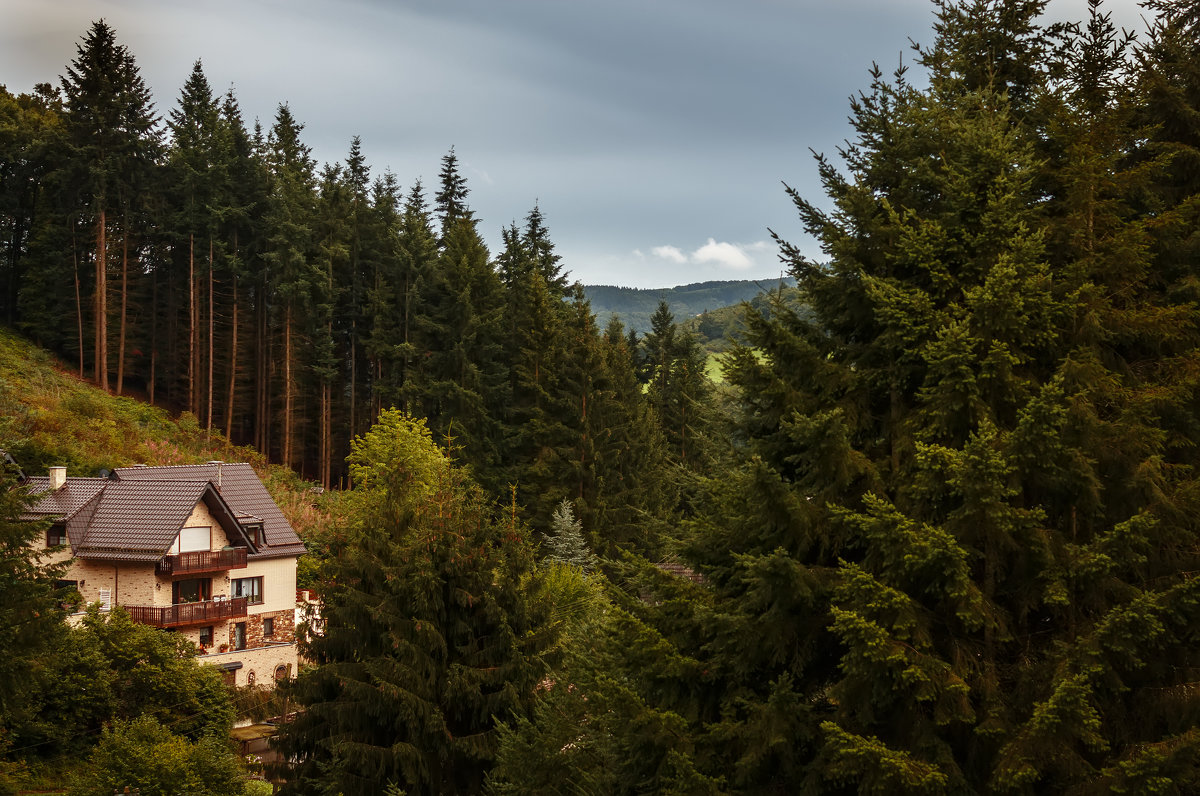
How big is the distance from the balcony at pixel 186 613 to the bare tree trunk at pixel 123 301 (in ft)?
77.0

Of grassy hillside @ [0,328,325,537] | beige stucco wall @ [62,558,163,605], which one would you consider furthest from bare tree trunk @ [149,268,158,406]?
beige stucco wall @ [62,558,163,605]

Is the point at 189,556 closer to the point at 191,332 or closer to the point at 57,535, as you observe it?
the point at 57,535

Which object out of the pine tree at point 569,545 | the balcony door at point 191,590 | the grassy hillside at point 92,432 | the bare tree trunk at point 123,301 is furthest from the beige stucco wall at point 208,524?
the bare tree trunk at point 123,301

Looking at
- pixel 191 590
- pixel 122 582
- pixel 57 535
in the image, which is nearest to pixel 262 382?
pixel 57 535

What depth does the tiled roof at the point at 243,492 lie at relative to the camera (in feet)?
117

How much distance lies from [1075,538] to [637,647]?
16.5ft

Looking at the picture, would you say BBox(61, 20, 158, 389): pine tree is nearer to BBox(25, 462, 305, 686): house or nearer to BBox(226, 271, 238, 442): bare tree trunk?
BBox(226, 271, 238, 442): bare tree trunk

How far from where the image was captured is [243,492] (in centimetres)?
3759

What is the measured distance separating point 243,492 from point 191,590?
519 cm

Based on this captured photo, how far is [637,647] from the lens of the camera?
1082cm

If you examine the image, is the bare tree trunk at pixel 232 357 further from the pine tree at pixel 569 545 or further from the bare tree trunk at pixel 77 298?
the pine tree at pixel 569 545

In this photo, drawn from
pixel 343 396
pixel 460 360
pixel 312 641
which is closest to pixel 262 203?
pixel 343 396

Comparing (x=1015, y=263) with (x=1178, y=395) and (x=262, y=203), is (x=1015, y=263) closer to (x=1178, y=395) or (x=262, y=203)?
(x=1178, y=395)

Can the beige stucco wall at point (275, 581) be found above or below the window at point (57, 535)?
below
